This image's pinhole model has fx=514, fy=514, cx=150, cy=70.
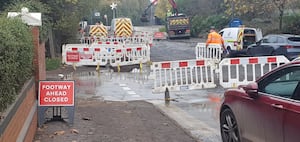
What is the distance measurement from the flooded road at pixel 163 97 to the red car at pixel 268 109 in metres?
1.44

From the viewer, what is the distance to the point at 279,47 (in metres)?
23.2

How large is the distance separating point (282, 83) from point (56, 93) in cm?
432

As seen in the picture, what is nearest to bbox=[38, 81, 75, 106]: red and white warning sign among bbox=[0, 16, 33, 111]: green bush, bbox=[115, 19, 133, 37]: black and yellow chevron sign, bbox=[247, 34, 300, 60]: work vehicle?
bbox=[0, 16, 33, 111]: green bush

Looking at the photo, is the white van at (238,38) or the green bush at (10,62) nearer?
the green bush at (10,62)

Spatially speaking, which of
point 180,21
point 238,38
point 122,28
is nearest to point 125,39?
point 122,28

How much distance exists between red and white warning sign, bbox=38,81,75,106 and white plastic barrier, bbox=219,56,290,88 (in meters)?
7.01

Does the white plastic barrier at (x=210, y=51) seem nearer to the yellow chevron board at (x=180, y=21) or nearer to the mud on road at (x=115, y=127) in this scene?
the mud on road at (x=115, y=127)

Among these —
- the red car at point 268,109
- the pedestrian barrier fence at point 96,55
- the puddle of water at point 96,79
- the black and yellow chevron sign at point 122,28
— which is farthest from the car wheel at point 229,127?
the black and yellow chevron sign at point 122,28

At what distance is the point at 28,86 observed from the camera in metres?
7.93

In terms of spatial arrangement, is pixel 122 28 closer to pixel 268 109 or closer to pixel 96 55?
pixel 96 55

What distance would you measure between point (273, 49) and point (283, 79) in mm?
17750

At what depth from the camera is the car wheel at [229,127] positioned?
732cm

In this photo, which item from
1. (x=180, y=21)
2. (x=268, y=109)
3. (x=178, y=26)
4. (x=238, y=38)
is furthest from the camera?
(x=178, y=26)

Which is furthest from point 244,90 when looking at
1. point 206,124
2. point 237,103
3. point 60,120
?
point 60,120
